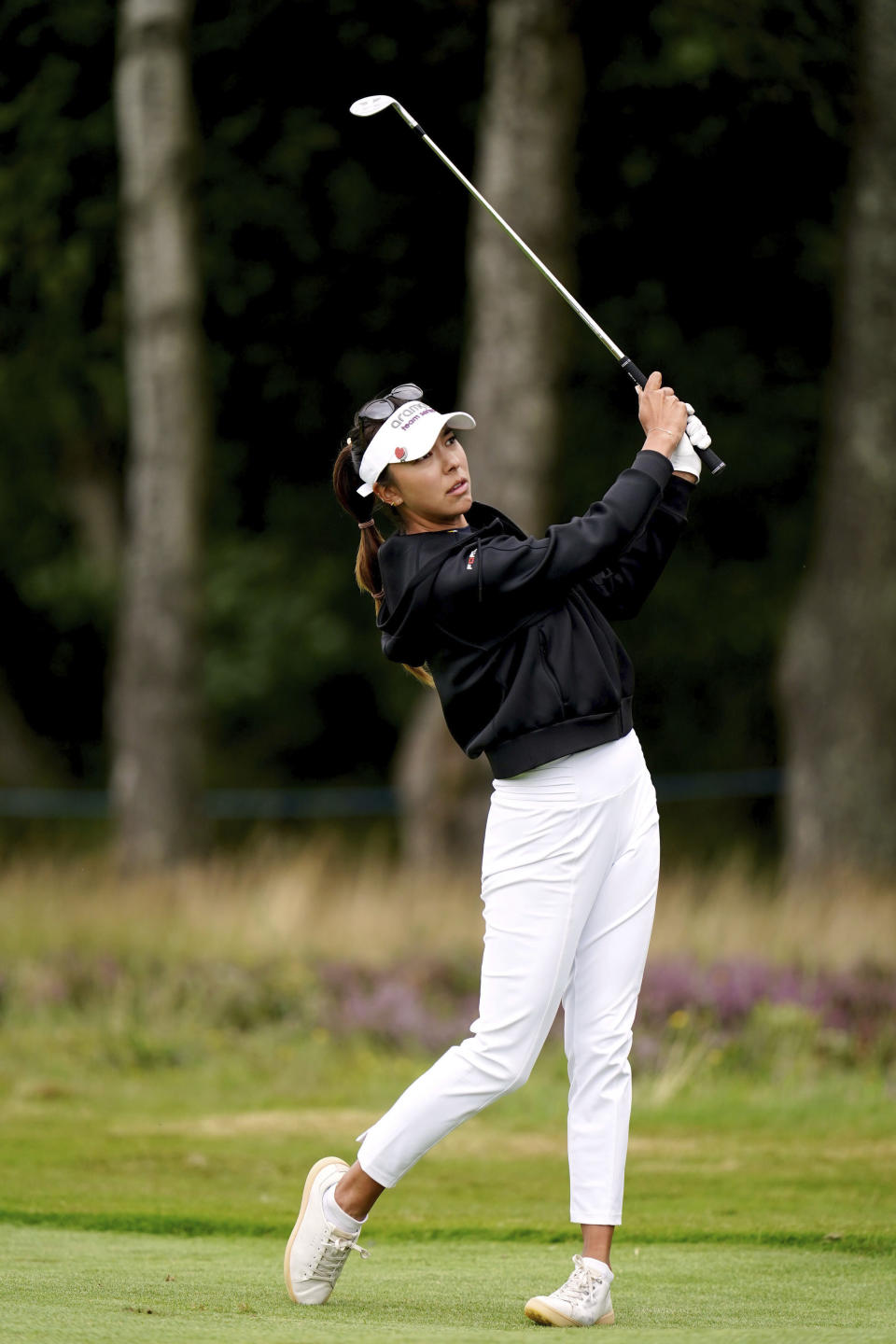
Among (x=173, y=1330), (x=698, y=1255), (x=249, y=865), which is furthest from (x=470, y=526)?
(x=249, y=865)

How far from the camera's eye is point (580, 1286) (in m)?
4.67

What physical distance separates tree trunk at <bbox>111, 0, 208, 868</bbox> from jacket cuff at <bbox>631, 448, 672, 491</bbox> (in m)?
9.45

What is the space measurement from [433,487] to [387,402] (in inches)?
10.6

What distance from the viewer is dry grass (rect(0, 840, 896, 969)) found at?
11156mm

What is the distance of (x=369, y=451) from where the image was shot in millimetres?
4895

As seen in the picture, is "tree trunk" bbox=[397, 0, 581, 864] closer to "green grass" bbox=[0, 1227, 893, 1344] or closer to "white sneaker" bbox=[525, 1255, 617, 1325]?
"green grass" bbox=[0, 1227, 893, 1344]

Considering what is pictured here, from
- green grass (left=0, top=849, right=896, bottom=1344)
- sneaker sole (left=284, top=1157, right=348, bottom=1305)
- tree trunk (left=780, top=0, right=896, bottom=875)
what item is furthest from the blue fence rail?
sneaker sole (left=284, top=1157, right=348, bottom=1305)

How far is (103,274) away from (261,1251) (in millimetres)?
13087

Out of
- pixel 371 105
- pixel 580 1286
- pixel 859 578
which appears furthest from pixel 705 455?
pixel 859 578

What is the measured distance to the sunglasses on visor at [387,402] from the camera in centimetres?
496

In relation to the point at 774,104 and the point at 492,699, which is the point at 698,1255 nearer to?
the point at 492,699

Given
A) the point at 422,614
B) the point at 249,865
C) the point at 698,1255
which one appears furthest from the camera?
the point at 249,865

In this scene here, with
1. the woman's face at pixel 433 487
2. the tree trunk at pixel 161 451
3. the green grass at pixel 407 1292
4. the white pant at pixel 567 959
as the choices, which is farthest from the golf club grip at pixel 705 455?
the tree trunk at pixel 161 451

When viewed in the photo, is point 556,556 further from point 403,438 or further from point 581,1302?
point 581,1302
